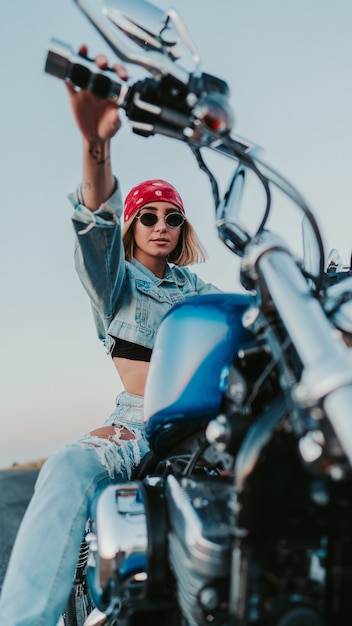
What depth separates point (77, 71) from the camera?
109 centimetres

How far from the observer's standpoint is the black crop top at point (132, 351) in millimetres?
1976

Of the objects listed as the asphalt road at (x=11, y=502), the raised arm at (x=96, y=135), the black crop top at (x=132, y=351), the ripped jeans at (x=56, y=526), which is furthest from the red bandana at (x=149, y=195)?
the asphalt road at (x=11, y=502)

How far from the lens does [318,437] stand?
0.80m

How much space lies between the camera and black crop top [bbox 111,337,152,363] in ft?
6.48

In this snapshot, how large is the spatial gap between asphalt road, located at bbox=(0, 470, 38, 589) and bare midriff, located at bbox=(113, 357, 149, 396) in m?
2.58

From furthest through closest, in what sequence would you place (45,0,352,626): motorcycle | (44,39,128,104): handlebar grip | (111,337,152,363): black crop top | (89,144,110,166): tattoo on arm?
(111,337,152,363): black crop top, (89,144,110,166): tattoo on arm, (44,39,128,104): handlebar grip, (45,0,352,626): motorcycle

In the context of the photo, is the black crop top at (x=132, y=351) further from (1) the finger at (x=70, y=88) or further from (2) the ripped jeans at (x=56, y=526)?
(1) the finger at (x=70, y=88)

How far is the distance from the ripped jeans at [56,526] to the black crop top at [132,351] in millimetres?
357

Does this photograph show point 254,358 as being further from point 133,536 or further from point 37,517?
point 37,517

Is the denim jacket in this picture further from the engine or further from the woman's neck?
the engine

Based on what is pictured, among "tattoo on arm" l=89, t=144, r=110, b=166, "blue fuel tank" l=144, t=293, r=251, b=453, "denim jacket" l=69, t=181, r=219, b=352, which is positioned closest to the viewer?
"blue fuel tank" l=144, t=293, r=251, b=453

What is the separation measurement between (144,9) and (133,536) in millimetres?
979

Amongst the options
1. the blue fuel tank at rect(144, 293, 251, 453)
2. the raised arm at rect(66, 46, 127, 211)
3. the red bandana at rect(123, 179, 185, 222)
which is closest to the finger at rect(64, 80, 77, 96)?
the raised arm at rect(66, 46, 127, 211)

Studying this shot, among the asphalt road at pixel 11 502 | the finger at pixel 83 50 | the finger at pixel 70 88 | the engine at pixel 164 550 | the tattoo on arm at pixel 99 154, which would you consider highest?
the finger at pixel 83 50
